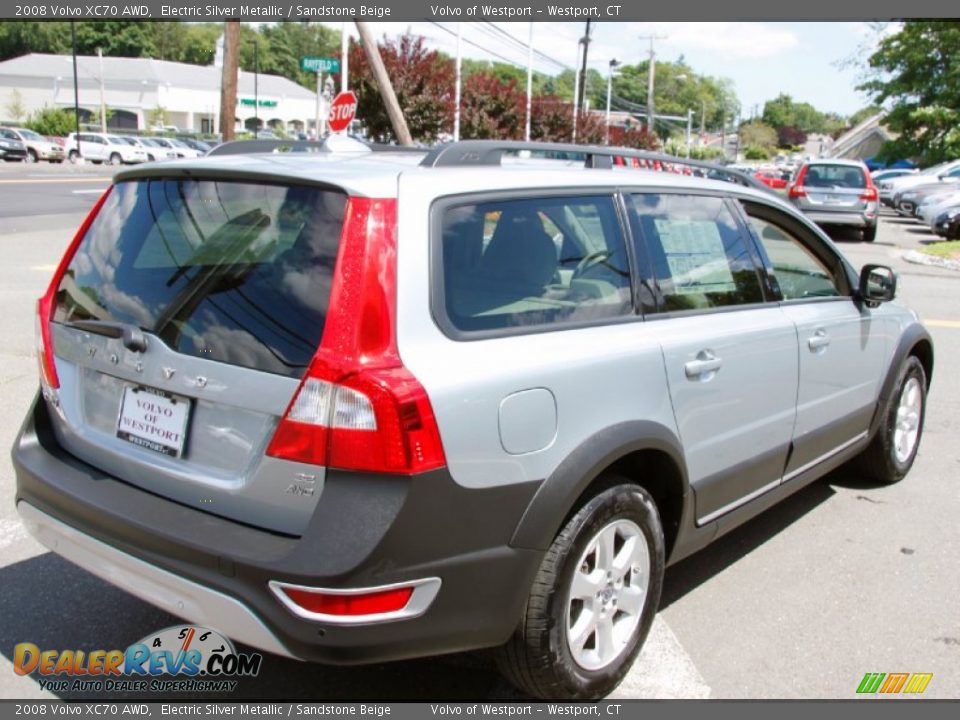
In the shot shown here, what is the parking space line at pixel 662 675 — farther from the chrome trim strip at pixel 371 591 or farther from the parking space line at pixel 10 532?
the parking space line at pixel 10 532

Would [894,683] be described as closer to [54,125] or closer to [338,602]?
[338,602]

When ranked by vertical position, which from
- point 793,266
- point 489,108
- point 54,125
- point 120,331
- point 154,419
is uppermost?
point 54,125

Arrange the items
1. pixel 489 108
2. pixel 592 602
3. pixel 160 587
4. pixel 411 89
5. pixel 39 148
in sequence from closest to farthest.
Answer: pixel 160 587, pixel 592 602, pixel 411 89, pixel 489 108, pixel 39 148

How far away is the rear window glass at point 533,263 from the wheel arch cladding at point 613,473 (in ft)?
1.38

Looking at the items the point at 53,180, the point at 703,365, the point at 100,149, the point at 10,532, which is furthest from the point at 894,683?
the point at 100,149

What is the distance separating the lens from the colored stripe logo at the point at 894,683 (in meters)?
3.26

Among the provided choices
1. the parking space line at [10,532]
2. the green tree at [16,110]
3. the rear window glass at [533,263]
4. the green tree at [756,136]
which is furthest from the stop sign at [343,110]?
the green tree at [756,136]

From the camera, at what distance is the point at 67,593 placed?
12.3 feet

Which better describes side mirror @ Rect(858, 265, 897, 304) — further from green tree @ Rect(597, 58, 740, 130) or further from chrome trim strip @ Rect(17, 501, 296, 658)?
green tree @ Rect(597, 58, 740, 130)

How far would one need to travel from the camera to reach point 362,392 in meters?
2.42

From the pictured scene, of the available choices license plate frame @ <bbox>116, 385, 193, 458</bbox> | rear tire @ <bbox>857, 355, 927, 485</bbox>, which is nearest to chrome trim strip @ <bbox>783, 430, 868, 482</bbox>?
rear tire @ <bbox>857, 355, 927, 485</bbox>

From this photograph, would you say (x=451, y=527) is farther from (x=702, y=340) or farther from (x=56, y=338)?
(x=56, y=338)

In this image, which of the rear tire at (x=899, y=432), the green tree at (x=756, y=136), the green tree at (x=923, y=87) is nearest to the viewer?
the rear tire at (x=899, y=432)

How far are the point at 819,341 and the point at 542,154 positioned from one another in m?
1.64
